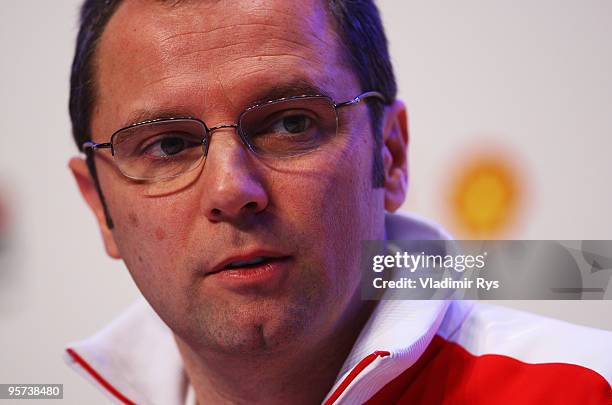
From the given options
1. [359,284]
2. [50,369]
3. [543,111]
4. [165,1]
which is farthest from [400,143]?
[50,369]

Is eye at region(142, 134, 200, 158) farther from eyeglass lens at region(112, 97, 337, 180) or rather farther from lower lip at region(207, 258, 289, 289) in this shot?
lower lip at region(207, 258, 289, 289)

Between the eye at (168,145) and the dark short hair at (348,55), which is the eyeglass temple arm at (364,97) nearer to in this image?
the dark short hair at (348,55)

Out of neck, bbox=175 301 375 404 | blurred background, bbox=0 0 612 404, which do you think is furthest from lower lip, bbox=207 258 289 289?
blurred background, bbox=0 0 612 404

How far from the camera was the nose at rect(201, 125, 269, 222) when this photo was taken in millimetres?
1104

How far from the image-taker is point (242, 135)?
1.19 meters

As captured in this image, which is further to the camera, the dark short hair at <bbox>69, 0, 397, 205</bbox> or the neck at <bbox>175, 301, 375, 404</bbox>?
the dark short hair at <bbox>69, 0, 397, 205</bbox>

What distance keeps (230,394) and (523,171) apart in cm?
93

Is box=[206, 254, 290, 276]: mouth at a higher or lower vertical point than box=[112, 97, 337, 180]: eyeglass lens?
lower

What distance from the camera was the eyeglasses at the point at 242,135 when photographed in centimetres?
121

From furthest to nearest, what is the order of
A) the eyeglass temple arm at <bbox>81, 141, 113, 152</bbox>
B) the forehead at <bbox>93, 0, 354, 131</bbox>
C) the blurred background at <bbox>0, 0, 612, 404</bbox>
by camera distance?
the blurred background at <bbox>0, 0, 612, 404</bbox> < the eyeglass temple arm at <bbox>81, 141, 113, 152</bbox> < the forehead at <bbox>93, 0, 354, 131</bbox>

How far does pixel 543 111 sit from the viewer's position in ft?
5.61

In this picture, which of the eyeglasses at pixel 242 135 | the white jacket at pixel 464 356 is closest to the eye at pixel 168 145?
the eyeglasses at pixel 242 135

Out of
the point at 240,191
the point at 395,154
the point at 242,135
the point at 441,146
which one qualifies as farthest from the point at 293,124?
the point at 441,146

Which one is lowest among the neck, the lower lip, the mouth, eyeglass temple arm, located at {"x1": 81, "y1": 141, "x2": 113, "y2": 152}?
the neck
